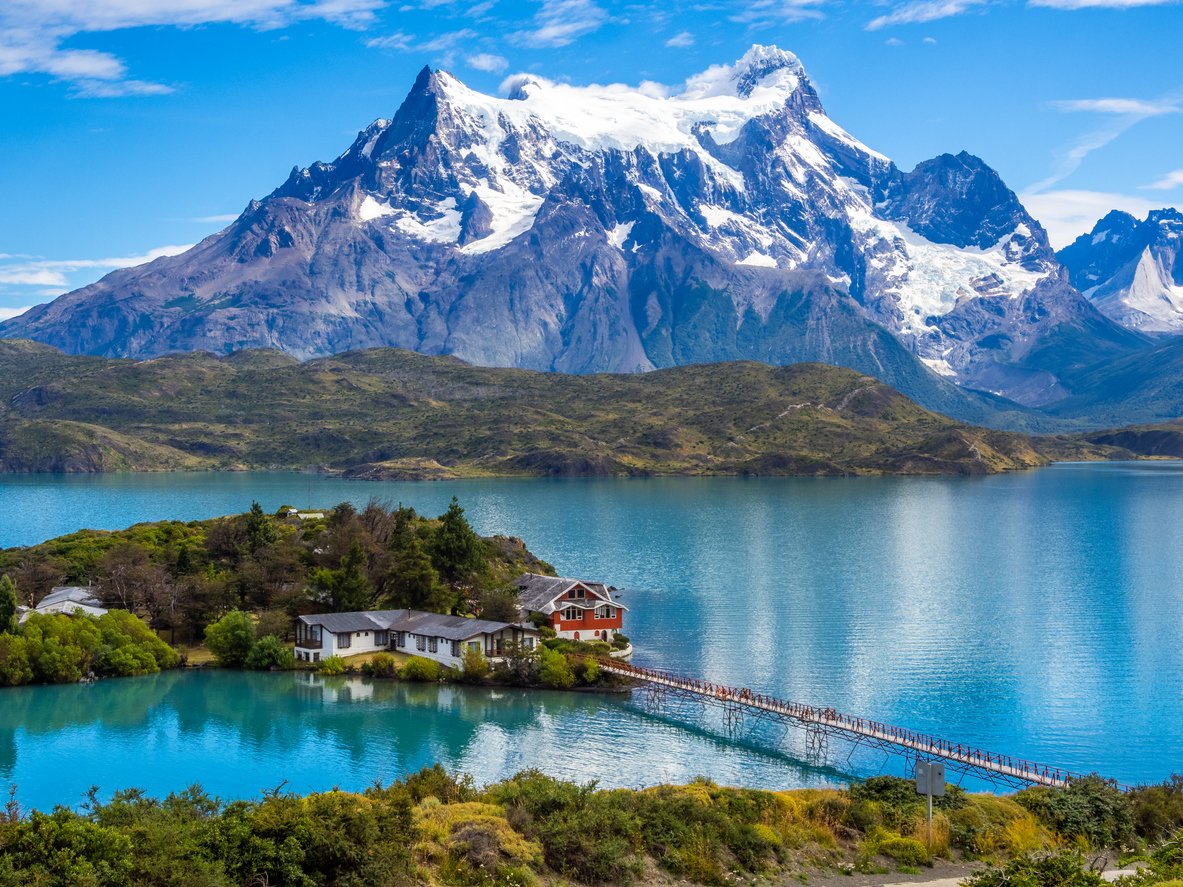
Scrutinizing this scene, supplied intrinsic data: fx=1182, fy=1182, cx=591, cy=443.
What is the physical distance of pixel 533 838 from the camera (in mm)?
34219

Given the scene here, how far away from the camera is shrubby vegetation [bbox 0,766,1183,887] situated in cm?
2792

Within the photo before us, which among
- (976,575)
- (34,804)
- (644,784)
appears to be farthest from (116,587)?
(976,575)

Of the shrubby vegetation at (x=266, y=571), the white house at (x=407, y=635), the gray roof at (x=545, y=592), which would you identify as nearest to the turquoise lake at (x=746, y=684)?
the white house at (x=407, y=635)

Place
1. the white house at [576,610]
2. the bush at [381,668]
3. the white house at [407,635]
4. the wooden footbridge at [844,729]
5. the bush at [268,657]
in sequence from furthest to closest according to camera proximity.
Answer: the white house at [576,610], the bush at [268,657], the white house at [407,635], the bush at [381,668], the wooden footbridge at [844,729]

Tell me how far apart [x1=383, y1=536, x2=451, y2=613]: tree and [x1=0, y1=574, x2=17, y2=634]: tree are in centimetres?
2548

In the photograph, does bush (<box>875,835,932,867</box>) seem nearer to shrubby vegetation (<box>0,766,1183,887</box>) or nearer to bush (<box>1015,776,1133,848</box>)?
shrubby vegetation (<box>0,766,1183,887</box>)

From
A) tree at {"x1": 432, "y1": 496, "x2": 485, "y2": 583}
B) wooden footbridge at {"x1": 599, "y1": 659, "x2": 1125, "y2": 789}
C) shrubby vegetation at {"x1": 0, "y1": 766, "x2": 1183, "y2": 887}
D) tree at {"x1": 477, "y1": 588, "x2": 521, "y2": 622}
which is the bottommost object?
wooden footbridge at {"x1": 599, "y1": 659, "x2": 1125, "y2": 789}

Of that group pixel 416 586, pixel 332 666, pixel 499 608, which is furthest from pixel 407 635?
pixel 416 586

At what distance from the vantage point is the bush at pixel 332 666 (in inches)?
3017

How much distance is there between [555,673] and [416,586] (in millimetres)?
18317

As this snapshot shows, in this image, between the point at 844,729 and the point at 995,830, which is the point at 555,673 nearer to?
the point at 844,729

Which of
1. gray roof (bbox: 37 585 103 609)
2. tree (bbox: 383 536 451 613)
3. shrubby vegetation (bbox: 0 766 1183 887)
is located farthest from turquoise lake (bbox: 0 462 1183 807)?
shrubby vegetation (bbox: 0 766 1183 887)

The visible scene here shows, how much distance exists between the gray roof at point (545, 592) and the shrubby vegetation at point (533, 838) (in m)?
41.9

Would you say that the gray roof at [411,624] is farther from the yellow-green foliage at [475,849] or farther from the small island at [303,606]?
the yellow-green foliage at [475,849]
